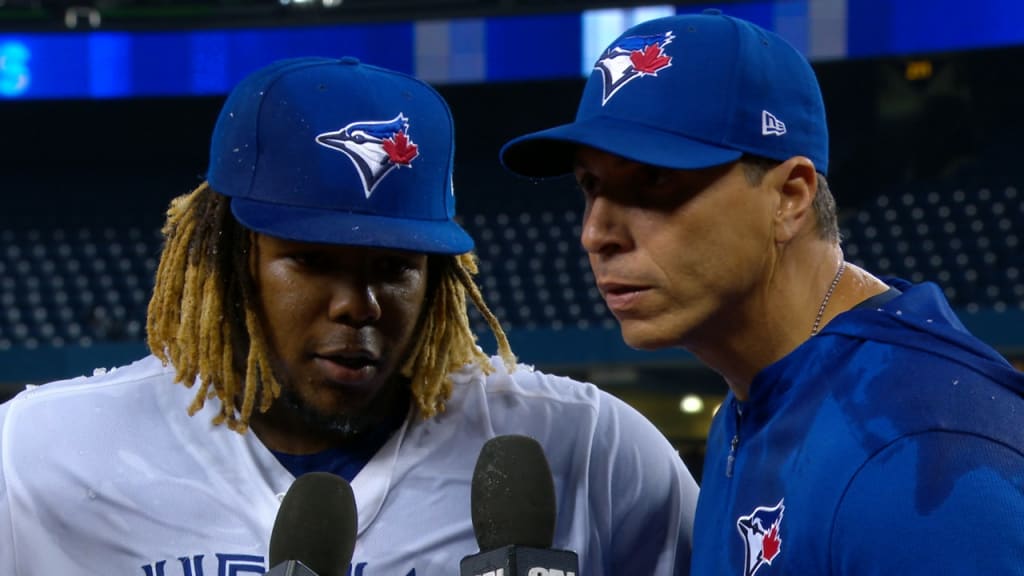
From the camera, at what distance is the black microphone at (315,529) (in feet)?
4.86

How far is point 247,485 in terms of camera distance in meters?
2.09

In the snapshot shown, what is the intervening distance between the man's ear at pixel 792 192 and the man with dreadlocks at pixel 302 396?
55 cm

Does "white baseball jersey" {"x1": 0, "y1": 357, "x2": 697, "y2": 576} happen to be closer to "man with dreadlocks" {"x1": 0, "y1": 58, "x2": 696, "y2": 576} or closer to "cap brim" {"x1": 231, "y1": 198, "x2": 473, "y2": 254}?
"man with dreadlocks" {"x1": 0, "y1": 58, "x2": 696, "y2": 576}

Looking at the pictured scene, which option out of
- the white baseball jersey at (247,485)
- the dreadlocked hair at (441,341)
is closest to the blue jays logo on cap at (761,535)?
the white baseball jersey at (247,485)

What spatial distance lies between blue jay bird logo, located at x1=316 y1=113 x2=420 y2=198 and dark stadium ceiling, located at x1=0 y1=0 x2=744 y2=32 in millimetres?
11231

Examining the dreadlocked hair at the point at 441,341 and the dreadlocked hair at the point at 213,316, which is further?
the dreadlocked hair at the point at 441,341

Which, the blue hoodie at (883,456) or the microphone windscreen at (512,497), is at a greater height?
the blue hoodie at (883,456)

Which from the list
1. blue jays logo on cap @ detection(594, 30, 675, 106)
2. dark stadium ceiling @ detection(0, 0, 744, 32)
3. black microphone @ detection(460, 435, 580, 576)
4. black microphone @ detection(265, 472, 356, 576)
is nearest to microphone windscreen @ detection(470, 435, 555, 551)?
black microphone @ detection(460, 435, 580, 576)

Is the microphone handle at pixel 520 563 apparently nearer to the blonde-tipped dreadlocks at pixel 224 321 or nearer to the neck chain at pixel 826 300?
the neck chain at pixel 826 300

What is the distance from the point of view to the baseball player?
1.51m

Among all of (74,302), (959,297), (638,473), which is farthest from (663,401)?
(638,473)

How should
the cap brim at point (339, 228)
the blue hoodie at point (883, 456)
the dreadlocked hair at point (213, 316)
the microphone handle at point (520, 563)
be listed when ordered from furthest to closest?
the dreadlocked hair at point (213, 316), the cap brim at point (339, 228), the microphone handle at point (520, 563), the blue hoodie at point (883, 456)

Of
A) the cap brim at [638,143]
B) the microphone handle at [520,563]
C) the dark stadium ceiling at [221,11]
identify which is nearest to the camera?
the microphone handle at [520,563]

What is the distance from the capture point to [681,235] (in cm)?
168
